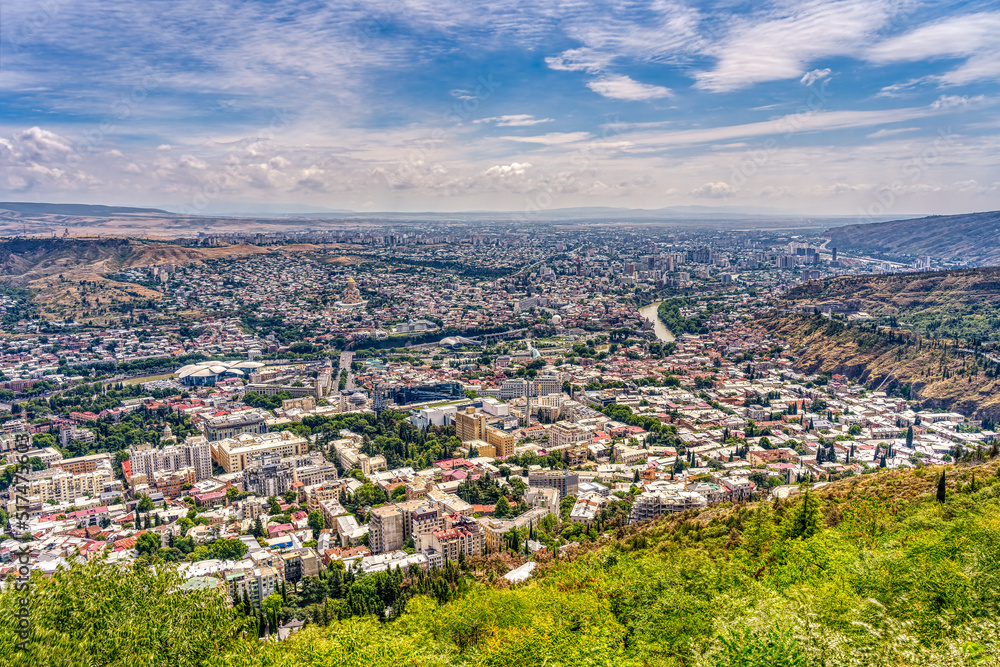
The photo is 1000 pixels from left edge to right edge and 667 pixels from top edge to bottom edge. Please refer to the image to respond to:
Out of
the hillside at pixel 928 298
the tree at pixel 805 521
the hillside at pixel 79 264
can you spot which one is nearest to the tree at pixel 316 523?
the tree at pixel 805 521

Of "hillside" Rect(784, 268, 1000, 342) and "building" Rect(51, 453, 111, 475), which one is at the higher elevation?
"hillside" Rect(784, 268, 1000, 342)

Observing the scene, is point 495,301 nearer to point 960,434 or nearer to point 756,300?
point 756,300

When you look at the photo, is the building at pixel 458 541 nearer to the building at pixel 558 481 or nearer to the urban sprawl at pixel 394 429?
the urban sprawl at pixel 394 429

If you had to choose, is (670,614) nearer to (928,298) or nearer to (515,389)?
(515,389)

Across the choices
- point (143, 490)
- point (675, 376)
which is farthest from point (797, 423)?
point (143, 490)

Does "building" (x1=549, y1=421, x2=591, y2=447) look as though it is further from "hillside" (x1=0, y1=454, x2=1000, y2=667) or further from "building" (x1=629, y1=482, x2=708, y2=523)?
"hillside" (x1=0, y1=454, x2=1000, y2=667)

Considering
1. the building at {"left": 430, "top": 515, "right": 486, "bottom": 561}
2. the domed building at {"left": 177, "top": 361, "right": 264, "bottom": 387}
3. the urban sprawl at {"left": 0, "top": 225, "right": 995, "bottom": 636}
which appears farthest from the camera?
the domed building at {"left": 177, "top": 361, "right": 264, "bottom": 387}

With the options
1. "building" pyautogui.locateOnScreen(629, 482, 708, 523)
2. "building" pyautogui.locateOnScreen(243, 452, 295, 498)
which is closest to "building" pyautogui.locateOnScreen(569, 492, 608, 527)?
"building" pyautogui.locateOnScreen(629, 482, 708, 523)
